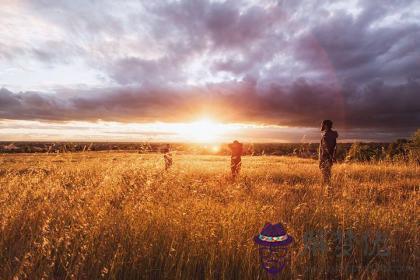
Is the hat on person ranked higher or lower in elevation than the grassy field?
higher

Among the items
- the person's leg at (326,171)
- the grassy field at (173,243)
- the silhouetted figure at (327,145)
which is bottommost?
the grassy field at (173,243)

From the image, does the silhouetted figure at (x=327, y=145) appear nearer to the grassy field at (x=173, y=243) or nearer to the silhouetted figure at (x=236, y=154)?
the silhouetted figure at (x=236, y=154)

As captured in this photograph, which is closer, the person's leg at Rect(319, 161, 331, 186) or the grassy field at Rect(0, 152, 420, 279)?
the grassy field at Rect(0, 152, 420, 279)

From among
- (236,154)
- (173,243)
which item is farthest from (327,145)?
(173,243)

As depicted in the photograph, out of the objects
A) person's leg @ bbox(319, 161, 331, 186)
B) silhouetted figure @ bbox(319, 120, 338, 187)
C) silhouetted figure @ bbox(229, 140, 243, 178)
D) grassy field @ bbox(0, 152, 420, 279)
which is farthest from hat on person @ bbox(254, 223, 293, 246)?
silhouetted figure @ bbox(229, 140, 243, 178)

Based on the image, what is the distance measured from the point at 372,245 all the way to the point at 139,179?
3864 mm

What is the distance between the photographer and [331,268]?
365cm

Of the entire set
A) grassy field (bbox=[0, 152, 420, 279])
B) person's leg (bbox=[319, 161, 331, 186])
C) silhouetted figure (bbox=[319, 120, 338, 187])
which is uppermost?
silhouetted figure (bbox=[319, 120, 338, 187])

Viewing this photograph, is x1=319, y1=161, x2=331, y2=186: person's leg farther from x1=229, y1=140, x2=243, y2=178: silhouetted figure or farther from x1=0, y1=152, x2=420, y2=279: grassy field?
x1=0, y1=152, x2=420, y2=279: grassy field

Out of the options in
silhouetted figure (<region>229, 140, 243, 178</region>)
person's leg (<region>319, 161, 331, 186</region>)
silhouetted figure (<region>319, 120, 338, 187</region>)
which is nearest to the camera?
person's leg (<region>319, 161, 331, 186</region>)

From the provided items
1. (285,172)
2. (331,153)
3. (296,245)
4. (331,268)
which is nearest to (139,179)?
(296,245)

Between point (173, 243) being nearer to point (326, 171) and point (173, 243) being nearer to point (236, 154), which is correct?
point (326, 171)

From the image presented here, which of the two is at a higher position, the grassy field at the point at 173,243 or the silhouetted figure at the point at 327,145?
the silhouetted figure at the point at 327,145

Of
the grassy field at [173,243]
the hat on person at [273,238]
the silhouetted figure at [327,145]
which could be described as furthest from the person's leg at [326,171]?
the hat on person at [273,238]
